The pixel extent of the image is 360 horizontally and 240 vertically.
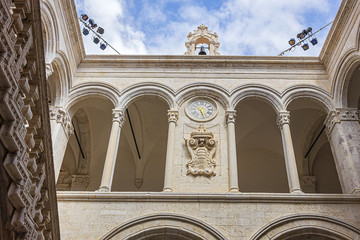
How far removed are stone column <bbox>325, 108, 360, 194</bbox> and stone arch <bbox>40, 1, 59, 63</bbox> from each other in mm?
7739

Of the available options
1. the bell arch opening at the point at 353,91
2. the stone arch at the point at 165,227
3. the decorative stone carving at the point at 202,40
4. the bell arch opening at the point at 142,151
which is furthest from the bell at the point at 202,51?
the stone arch at the point at 165,227

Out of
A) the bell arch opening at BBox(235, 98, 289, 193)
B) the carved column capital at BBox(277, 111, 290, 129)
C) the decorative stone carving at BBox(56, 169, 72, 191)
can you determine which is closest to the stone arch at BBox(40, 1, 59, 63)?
the decorative stone carving at BBox(56, 169, 72, 191)

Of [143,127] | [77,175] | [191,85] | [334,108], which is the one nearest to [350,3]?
[334,108]

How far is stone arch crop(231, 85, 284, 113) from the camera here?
11.4 m

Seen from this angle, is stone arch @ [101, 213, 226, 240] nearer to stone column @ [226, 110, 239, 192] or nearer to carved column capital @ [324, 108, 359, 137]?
stone column @ [226, 110, 239, 192]

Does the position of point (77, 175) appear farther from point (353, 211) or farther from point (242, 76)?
point (353, 211)

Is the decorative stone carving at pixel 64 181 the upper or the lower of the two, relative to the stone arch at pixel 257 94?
lower

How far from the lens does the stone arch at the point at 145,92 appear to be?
37.9 feet

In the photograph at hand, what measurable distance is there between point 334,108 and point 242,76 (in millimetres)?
2793

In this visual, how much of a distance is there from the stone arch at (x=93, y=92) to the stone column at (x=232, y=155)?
3319 millimetres

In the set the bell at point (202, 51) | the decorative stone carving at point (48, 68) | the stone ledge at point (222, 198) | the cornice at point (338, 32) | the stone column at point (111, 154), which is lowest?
the stone ledge at point (222, 198)

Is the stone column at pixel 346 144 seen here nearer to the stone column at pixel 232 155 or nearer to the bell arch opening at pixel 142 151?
the stone column at pixel 232 155

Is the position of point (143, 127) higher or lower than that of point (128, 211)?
higher

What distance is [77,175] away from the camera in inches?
556
